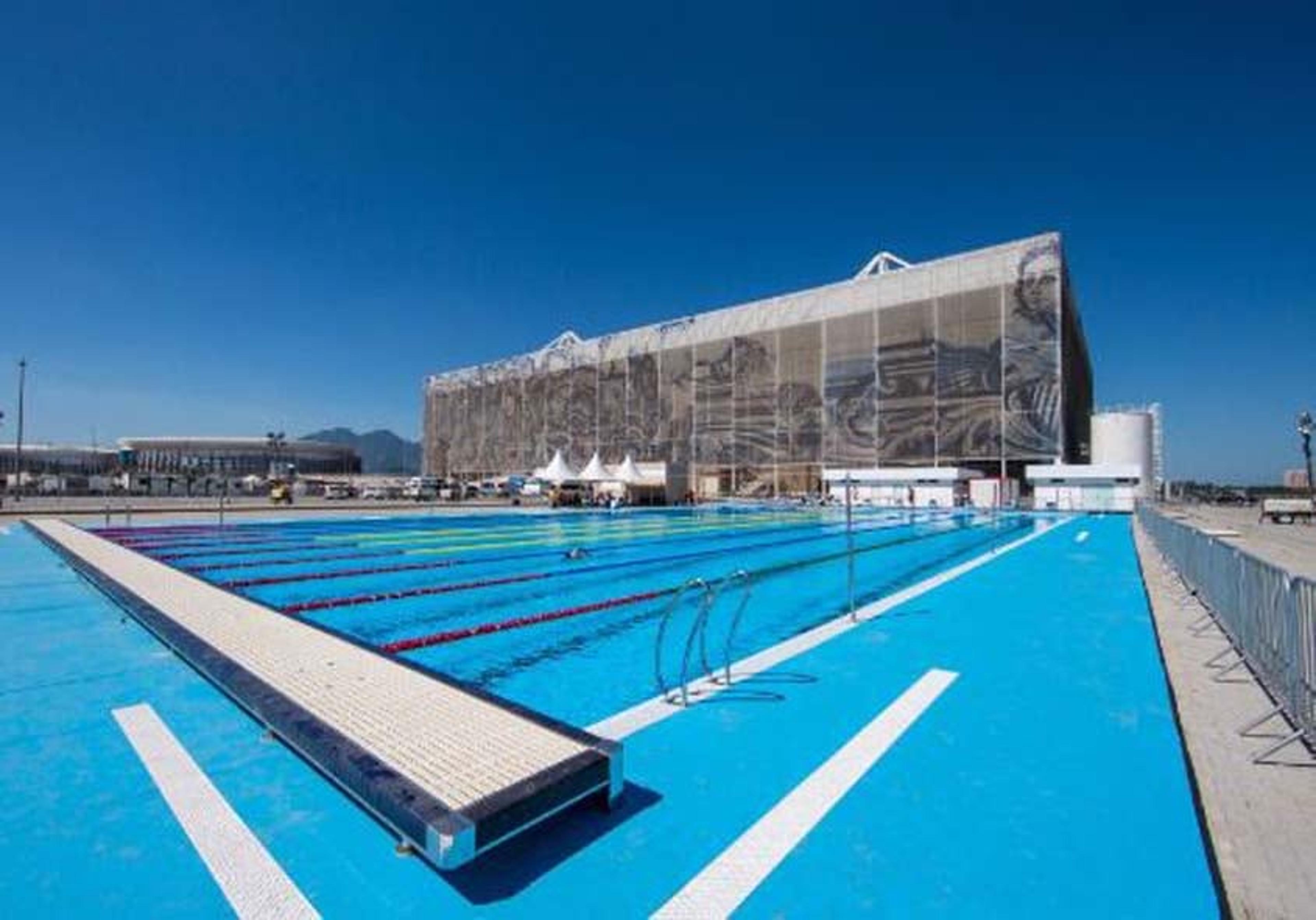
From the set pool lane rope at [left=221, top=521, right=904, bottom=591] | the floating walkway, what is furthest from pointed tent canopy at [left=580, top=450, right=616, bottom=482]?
the floating walkway

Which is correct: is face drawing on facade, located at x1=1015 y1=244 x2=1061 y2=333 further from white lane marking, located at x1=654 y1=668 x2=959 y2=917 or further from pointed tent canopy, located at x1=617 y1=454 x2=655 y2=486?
white lane marking, located at x1=654 y1=668 x2=959 y2=917

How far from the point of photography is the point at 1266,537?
74.3ft

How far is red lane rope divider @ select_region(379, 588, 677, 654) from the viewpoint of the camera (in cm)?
714

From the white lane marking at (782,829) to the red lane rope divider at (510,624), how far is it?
348 centimetres

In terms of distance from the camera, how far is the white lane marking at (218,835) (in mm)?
2604

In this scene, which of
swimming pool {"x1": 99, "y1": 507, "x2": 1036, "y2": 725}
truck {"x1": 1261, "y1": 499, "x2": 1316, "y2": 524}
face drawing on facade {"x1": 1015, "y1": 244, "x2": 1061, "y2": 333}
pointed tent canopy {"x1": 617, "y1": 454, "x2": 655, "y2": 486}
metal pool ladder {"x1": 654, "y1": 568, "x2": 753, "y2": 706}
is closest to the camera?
metal pool ladder {"x1": 654, "y1": 568, "x2": 753, "y2": 706}

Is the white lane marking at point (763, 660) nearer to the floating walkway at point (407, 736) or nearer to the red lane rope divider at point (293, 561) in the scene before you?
the floating walkway at point (407, 736)

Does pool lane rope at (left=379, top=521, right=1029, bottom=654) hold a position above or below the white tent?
below

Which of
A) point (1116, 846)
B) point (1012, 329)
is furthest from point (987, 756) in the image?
point (1012, 329)

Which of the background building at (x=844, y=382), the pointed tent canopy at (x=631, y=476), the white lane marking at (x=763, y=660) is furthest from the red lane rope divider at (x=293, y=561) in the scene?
the background building at (x=844, y=382)

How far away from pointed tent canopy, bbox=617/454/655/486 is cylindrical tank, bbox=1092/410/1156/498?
39124 millimetres

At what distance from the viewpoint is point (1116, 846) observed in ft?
10.0

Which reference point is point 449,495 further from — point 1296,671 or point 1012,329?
point 1296,671

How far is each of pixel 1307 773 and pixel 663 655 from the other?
14.8 feet
